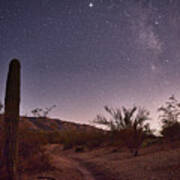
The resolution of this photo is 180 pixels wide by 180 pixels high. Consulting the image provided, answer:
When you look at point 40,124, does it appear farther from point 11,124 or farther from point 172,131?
point 11,124

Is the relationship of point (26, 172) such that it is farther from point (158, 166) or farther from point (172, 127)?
point (172, 127)

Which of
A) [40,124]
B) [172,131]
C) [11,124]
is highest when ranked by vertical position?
[40,124]

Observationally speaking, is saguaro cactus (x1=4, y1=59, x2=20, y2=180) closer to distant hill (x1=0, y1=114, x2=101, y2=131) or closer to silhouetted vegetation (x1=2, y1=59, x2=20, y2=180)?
silhouetted vegetation (x1=2, y1=59, x2=20, y2=180)

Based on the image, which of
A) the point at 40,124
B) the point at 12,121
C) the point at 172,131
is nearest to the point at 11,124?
the point at 12,121

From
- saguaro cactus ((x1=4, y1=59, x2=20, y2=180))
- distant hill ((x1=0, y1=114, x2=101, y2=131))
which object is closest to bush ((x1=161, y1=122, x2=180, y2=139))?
distant hill ((x1=0, y1=114, x2=101, y2=131))

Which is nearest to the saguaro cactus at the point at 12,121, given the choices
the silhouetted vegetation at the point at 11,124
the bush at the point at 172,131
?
the silhouetted vegetation at the point at 11,124

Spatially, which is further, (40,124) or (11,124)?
(40,124)

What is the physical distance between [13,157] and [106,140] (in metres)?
12.6

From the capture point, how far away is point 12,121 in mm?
6402

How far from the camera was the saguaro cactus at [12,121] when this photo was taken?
241 inches

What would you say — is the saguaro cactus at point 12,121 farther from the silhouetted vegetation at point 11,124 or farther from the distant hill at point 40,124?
the distant hill at point 40,124

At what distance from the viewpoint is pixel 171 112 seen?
520 inches

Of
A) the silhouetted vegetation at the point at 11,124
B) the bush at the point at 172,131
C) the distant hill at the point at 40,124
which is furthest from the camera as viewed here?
the bush at the point at 172,131

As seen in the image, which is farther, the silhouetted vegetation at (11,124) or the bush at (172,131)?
the bush at (172,131)
